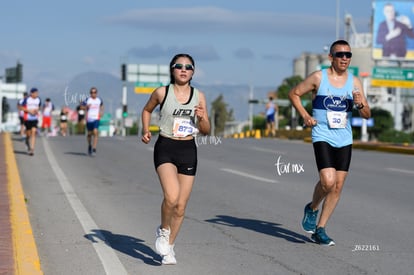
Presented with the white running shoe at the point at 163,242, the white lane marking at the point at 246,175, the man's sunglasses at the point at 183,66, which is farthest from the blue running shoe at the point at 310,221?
the white lane marking at the point at 246,175

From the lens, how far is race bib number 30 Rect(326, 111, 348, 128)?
909 cm

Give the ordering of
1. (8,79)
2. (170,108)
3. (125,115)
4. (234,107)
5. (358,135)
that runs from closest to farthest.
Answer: (170,108), (125,115), (358,135), (8,79), (234,107)

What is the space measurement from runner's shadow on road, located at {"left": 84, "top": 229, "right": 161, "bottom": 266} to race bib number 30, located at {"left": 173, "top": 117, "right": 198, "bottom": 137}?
1.16 meters

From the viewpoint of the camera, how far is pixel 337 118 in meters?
9.09

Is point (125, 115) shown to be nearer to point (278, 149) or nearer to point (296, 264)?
point (278, 149)

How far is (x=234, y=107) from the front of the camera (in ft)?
525

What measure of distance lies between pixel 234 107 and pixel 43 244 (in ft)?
496

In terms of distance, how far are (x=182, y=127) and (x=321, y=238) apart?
2.09m

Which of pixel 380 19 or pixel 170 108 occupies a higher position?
pixel 380 19

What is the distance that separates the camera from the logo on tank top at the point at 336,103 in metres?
9.12

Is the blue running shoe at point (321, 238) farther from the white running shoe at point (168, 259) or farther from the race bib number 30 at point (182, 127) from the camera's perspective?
the race bib number 30 at point (182, 127)

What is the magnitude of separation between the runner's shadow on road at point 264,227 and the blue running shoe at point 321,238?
0.86ft

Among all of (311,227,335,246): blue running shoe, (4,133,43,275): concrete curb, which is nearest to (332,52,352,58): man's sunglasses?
(311,227,335,246): blue running shoe

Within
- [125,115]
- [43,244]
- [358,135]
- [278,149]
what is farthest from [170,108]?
[358,135]
